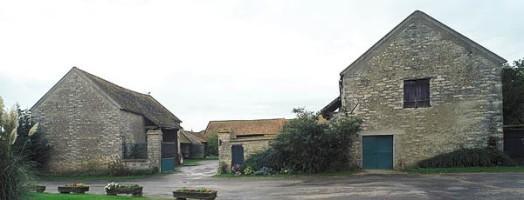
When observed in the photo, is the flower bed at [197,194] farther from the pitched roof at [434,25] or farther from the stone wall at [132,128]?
the stone wall at [132,128]

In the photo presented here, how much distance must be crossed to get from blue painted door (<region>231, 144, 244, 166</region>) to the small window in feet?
29.6

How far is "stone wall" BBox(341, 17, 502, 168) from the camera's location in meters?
21.5

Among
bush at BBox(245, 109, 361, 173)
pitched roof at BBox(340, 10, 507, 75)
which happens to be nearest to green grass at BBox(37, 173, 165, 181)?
bush at BBox(245, 109, 361, 173)

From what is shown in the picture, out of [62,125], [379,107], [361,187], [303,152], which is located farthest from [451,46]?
[62,125]

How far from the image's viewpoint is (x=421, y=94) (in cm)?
2261

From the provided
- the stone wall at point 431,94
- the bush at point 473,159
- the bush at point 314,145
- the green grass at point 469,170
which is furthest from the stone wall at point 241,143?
the bush at point 473,159

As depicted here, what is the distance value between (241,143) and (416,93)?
9542mm

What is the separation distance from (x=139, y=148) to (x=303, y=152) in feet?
37.9

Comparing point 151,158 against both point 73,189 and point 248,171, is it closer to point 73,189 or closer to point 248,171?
point 248,171

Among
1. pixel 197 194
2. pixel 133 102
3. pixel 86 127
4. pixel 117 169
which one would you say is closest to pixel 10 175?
pixel 197 194

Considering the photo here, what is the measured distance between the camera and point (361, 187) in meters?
14.6

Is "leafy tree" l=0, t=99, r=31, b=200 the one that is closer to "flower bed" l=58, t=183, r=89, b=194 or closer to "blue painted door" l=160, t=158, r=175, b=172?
"flower bed" l=58, t=183, r=89, b=194

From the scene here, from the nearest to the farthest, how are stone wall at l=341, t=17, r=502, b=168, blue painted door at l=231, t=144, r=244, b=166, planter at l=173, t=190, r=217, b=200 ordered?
planter at l=173, t=190, r=217, b=200, stone wall at l=341, t=17, r=502, b=168, blue painted door at l=231, t=144, r=244, b=166

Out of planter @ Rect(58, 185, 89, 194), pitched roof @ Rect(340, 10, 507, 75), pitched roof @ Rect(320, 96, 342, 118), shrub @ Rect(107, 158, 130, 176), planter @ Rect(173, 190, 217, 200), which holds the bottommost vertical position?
shrub @ Rect(107, 158, 130, 176)
